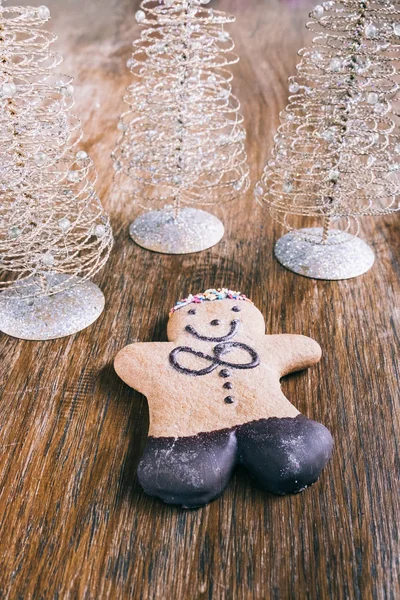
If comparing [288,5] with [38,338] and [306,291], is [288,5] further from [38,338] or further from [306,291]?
[38,338]

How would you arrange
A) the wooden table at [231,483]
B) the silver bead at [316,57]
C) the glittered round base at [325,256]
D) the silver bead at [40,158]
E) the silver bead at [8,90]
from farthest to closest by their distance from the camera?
the glittered round base at [325,256] → the silver bead at [316,57] → the silver bead at [40,158] → the silver bead at [8,90] → the wooden table at [231,483]

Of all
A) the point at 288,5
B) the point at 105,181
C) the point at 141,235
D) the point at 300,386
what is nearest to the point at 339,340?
the point at 300,386

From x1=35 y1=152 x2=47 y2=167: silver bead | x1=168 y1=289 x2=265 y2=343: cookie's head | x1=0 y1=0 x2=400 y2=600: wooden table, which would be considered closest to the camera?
x1=0 y1=0 x2=400 y2=600: wooden table

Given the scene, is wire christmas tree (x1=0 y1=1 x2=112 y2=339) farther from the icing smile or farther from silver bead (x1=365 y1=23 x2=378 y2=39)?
silver bead (x1=365 y1=23 x2=378 y2=39)

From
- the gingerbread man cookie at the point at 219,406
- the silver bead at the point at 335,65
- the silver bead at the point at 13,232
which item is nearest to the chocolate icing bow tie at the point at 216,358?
the gingerbread man cookie at the point at 219,406

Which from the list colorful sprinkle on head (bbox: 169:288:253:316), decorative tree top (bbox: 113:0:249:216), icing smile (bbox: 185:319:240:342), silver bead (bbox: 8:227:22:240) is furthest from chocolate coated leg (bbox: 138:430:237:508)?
decorative tree top (bbox: 113:0:249:216)

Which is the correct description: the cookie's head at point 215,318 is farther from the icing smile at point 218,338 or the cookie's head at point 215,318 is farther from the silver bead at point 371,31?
the silver bead at point 371,31
